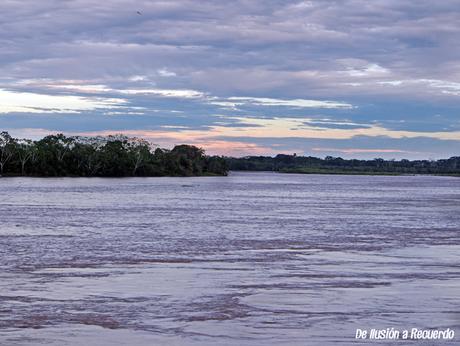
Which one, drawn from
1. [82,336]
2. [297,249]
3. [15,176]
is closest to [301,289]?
[82,336]

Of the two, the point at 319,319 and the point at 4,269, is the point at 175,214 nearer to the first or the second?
the point at 4,269

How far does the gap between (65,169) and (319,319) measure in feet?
513

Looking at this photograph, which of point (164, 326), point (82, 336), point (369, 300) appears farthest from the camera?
point (369, 300)

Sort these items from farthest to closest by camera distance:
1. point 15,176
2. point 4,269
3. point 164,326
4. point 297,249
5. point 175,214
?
point 15,176, point 175,214, point 297,249, point 4,269, point 164,326

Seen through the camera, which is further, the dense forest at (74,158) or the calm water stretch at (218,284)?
the dense forest at (74,158)

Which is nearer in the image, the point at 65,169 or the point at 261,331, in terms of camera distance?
the point at 261,331

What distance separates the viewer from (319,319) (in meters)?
14.9

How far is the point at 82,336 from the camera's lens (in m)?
13.4

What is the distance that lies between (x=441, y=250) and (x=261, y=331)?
51.5ft

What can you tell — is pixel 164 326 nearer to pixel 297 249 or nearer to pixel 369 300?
pixel 369 300

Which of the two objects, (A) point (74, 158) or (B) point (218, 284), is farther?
(A) point (74, 158)

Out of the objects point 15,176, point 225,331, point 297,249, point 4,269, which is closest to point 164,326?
point 225,331

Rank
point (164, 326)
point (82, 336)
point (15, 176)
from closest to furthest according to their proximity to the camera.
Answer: point (82, 336) → point (164, 326) → point (15, 176)

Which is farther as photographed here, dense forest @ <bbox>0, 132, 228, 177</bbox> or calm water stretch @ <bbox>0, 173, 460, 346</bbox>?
dense forest @ <bbox>0, 132, 228, 177</bbox>
